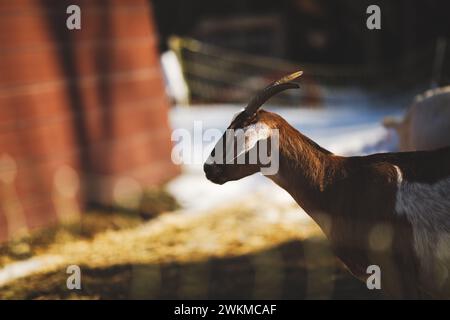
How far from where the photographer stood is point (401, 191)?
3031 millimetres

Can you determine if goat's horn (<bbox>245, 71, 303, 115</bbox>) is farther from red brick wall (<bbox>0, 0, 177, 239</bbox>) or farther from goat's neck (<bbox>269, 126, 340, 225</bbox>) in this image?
red brick wall (<bbox>0, 0, 177, 239</bbox>)

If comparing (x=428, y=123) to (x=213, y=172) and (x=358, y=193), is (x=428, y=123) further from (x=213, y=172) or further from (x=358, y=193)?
(x=213, y=172)

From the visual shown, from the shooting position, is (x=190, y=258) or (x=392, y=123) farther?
(x=190, y=258)

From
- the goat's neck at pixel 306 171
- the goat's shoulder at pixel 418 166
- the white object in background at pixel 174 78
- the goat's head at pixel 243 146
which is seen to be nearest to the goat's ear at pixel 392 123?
the goat's shoulder at pixel 418 166

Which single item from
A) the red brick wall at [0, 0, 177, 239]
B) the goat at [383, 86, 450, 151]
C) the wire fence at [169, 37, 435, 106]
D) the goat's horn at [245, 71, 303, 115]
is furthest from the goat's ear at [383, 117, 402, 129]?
the wire fence at [169, 37, 435, 106]

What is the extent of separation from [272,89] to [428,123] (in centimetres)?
217

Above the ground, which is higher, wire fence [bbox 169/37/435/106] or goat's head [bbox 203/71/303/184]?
wire fence [bbox 169/37/435/106]

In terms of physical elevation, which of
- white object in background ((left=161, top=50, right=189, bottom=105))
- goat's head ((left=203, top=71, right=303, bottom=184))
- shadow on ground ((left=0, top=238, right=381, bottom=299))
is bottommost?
shadow on ground ((left=0, top=238, right=381, bottom=299))

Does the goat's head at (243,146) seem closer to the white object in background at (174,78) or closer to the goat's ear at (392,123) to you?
the goat's ear at (392,123)

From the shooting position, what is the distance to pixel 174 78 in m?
12.9

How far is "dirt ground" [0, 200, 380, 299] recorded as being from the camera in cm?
467

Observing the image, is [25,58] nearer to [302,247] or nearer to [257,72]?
[302,247]

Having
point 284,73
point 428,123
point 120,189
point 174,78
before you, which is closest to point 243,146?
point 428,123
